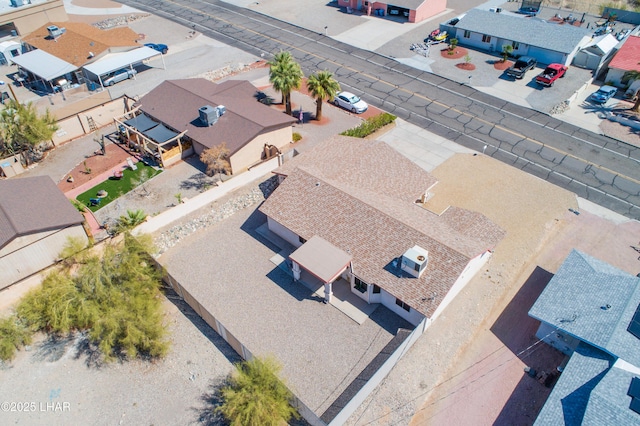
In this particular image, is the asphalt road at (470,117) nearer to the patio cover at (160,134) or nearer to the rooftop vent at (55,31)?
the rooftop vent at (55,31)

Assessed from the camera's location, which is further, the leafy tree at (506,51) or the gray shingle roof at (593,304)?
the leafy tree at (506,51)

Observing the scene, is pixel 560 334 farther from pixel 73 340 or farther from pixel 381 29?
pixel 381 29

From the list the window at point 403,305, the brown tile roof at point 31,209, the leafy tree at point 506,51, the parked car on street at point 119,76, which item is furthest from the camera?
the leafy tree at point 506,51

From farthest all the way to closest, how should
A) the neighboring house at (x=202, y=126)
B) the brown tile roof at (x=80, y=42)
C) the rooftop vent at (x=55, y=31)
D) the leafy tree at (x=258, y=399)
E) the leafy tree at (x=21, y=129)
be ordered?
the rooftop vent at (x=55, y=31)
the brown tile roof at (x=80, y=42)
the neighboring house at (x=202, y=126)
the leafy tree at (x=21, y=129)
the leafy tree at (x=258, y=399)

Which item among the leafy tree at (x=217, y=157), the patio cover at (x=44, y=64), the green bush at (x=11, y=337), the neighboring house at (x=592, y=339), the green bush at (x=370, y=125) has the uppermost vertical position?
the patio cover at (x=44, y=64)

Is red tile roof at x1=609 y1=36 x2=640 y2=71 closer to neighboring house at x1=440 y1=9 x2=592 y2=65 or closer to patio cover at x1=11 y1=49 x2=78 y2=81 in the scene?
neighboring house at x1=440 y1=9 x2=592 y2=65

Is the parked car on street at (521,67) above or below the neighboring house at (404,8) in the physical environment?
below

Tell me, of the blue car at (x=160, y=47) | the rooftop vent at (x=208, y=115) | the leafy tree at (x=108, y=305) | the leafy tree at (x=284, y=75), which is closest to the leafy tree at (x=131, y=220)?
the leafy tree at (x=108, y=305)

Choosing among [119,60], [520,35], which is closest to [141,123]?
[119,60]
